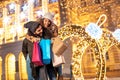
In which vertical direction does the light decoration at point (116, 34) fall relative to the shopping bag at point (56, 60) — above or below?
above

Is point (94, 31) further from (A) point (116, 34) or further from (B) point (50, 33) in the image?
(B) point (50, 33)

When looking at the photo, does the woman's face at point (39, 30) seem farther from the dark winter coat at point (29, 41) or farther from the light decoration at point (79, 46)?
the light decoration at point (79, 46)

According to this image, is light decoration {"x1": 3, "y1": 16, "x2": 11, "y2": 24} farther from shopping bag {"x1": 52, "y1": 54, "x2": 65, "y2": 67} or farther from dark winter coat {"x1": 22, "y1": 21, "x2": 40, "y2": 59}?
shopping bag {"x1": 52, "y1": 54, "x2": 65, "y2": 67}

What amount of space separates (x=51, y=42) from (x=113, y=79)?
1.90 meters

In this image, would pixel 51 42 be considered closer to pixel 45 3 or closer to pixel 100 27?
pixel 100 27

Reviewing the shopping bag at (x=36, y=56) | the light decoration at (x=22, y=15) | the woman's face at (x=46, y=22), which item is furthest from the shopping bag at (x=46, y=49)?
the light decoration at (x=22, y=15)

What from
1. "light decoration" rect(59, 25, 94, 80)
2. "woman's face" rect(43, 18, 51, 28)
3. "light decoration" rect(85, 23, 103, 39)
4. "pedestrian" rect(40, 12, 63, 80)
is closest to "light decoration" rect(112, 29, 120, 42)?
"light decoration" rect(85, 23, 103, 39)

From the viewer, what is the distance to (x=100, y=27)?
12.9ft

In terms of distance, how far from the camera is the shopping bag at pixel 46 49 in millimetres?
2115

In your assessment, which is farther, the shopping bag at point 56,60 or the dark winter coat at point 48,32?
the dark winter coat at point 48,32

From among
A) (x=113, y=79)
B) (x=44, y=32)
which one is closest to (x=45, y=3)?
(x=113, y=79)

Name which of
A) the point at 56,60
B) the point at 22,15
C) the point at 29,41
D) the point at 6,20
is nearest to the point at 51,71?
the point at 56,60

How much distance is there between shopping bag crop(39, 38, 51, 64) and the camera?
212cm

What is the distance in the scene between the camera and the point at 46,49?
2150mm
